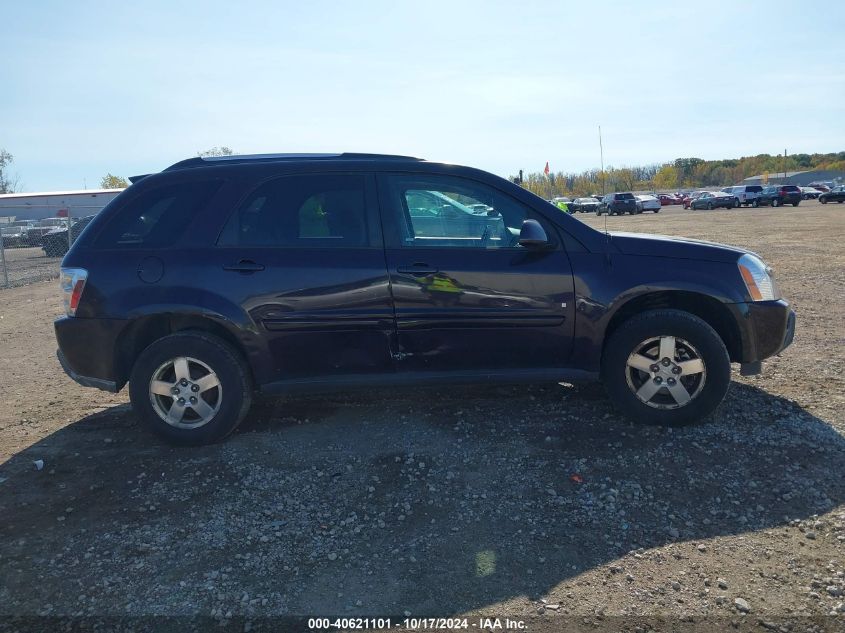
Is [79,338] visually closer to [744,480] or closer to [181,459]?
[181,459]

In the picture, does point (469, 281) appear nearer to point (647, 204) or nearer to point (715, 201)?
point (647, 204)

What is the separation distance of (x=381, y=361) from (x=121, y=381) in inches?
71.2

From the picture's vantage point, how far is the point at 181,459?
167 inches

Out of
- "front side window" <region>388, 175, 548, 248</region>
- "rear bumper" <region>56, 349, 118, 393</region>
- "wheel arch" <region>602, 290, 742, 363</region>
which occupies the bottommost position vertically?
"rear bumper" <region>56, 349, 118, 393</region>

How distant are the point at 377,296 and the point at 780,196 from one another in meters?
53.2

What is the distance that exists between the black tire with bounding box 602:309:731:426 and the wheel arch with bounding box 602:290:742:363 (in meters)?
0.14

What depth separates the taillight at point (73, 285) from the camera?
14.3ft

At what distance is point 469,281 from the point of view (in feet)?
14.1

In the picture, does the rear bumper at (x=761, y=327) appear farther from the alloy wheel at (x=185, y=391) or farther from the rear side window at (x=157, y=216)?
the rear side window at (x=157, y=216)

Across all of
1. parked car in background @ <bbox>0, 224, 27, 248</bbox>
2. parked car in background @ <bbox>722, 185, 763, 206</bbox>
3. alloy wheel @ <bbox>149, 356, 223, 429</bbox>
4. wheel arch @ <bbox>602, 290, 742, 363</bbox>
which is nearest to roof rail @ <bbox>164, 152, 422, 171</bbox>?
alloy wheel @ <bbox>149, 356, 223, 429</bbox>

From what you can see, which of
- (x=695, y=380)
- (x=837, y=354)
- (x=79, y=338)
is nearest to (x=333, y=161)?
(x=79, y=338)

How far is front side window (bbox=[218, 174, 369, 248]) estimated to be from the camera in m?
4.39

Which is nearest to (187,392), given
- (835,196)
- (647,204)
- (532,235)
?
(532,235)

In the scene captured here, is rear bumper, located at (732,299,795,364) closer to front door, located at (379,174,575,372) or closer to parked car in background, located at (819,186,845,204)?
front door, located at (379,174,575,372)
